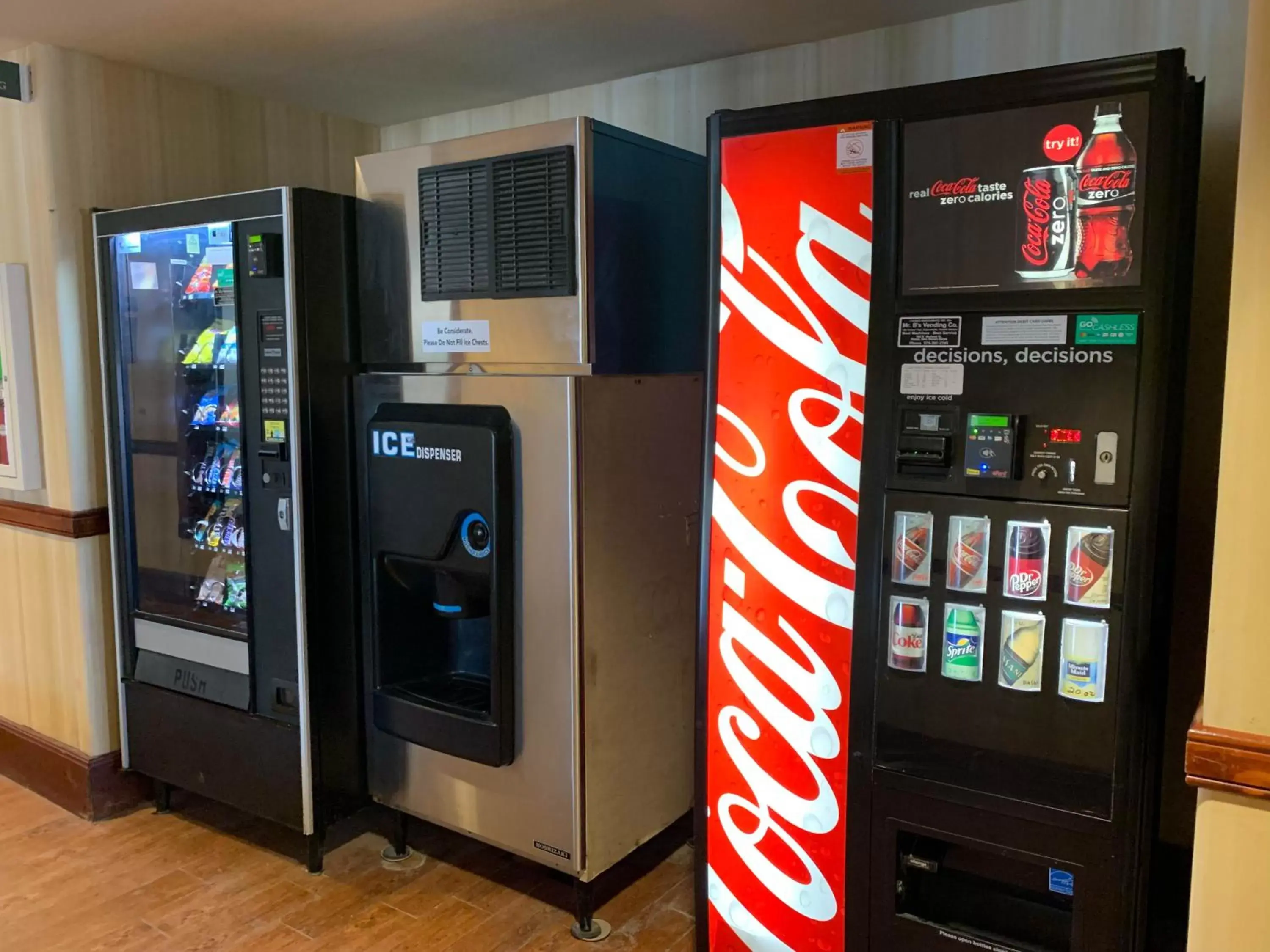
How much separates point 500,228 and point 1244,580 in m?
1.60

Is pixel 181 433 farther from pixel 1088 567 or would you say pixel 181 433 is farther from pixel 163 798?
pixel 1088 567

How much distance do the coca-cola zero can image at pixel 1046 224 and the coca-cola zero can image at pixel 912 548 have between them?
0.43 meters

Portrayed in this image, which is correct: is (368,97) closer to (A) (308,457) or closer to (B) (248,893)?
(A) (308,457)

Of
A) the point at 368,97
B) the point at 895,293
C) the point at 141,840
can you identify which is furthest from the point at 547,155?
the point at 141,840

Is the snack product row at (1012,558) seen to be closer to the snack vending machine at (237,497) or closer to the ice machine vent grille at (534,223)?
the ice machine vent grille at (534,223)

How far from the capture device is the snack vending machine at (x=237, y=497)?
2.38 meters

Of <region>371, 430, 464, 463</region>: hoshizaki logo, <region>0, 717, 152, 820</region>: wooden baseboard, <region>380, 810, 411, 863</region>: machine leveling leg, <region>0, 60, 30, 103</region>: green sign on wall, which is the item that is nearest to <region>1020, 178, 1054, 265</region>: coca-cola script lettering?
<region>371, 430, 464, 463</region>: hoshizaki logo

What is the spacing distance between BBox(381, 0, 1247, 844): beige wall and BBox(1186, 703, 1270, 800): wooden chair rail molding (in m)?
0.90

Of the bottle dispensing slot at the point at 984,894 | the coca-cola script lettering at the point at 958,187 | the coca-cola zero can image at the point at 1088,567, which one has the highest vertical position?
the coca-cola script lettering at the point at 958,187

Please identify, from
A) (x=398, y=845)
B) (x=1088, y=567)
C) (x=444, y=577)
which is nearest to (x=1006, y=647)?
(x=1088, y=567)

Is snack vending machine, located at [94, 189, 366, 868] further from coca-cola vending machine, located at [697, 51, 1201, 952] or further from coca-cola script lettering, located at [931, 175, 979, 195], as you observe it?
coca-cola script lettering, located at [931, 175, 979, 195]

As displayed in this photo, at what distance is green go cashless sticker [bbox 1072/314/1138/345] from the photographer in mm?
1484

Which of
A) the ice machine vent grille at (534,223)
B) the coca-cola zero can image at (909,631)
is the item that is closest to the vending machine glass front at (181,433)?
the ice machine vent grille at (534,223)

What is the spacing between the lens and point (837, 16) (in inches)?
91.5
